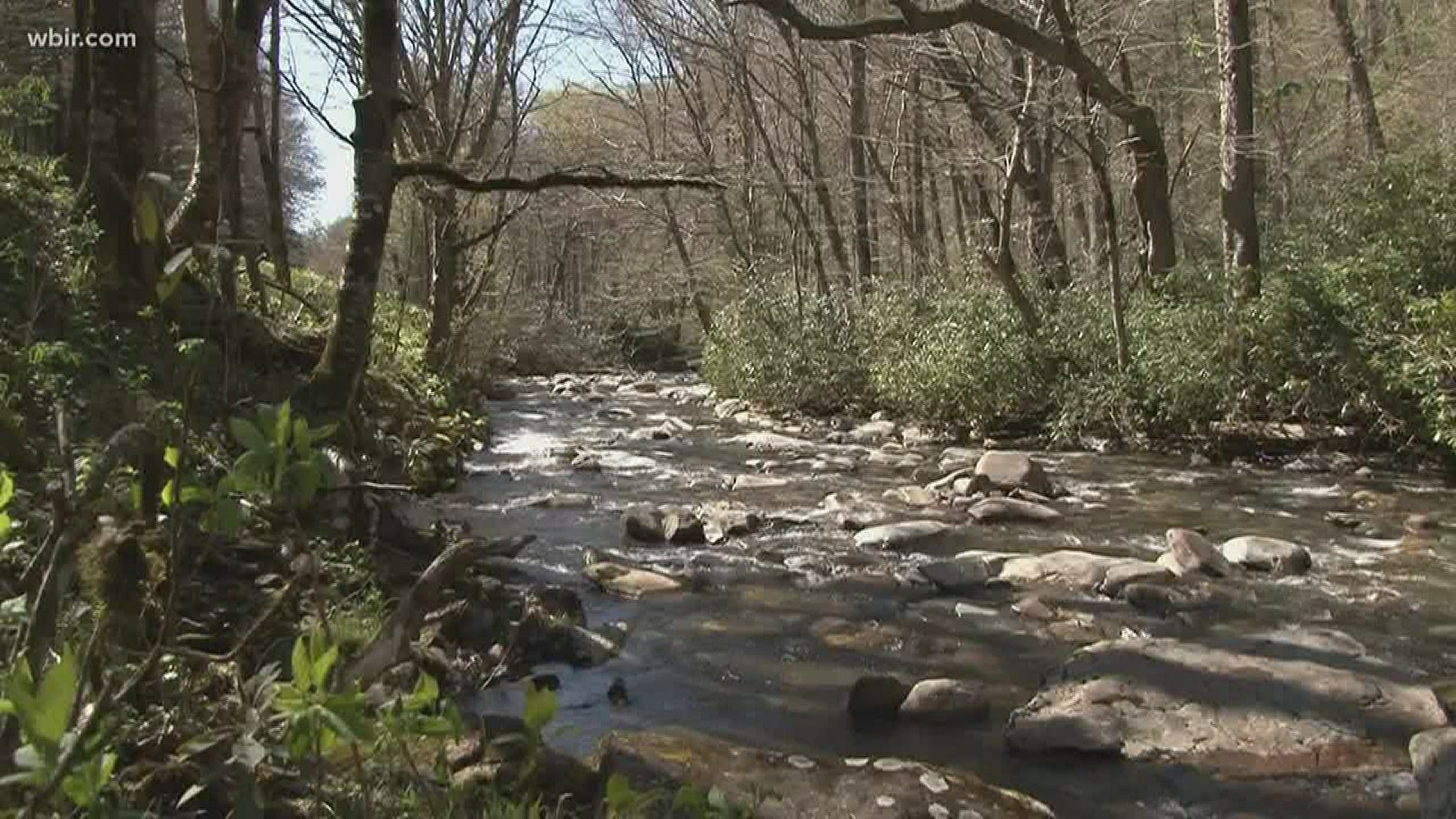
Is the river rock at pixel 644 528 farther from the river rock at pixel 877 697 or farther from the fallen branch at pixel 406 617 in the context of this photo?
the fallen branch at pixel 406 617

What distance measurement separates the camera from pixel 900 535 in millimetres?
8438

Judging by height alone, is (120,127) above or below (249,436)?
above

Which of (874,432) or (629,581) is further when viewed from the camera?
(874,432)

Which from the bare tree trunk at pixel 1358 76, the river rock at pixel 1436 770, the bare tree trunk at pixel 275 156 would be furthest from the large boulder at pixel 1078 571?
the bare tree trunk at pixel 1358 76

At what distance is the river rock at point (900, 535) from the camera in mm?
8352

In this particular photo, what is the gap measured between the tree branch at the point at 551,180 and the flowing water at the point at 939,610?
2699mm

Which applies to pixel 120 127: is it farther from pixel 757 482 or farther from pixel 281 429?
pixel 281 429

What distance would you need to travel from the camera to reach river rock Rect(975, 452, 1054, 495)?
33.7 feet

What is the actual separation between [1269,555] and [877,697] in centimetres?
396

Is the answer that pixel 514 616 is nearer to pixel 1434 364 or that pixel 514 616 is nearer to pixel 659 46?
pixel 1434 364

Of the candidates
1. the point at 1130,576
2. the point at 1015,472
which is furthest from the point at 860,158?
the point at 1130,576

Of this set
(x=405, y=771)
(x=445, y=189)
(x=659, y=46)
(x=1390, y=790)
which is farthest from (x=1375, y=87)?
(x=405, y=771)

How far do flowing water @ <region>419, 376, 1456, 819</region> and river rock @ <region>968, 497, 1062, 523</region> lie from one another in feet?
0.67

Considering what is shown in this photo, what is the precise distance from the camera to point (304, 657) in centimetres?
142
